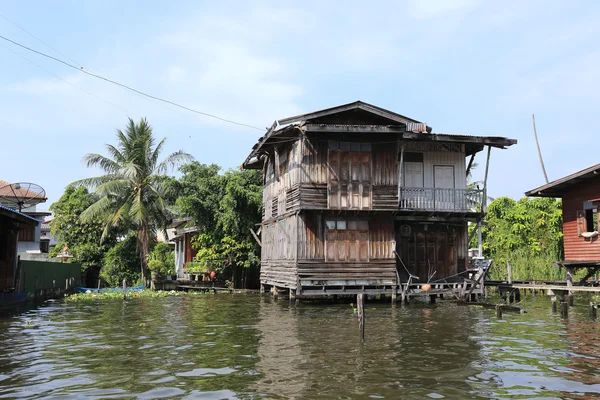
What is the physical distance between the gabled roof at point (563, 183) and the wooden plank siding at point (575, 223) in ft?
1.00

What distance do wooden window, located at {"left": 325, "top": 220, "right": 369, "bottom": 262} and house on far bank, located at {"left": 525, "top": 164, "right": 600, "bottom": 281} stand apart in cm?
789

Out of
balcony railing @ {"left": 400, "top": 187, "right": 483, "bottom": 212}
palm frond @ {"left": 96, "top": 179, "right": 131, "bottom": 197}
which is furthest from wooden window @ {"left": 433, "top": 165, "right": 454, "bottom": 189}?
palm frond @ {"left": 96, "top": 179, "right": 131, "bottom": 197}

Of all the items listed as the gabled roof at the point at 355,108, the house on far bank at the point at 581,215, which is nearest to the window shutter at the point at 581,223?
the house on far bank at the point at 581,215

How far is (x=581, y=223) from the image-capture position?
21.8 meters

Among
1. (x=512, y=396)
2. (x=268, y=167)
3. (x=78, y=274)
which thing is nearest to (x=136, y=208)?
(x=78, y=274)

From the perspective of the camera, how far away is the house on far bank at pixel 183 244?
122 ft

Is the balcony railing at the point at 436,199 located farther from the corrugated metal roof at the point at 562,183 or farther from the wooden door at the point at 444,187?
the corrugated metal roof at the point at 562,183

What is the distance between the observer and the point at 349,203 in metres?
22.3

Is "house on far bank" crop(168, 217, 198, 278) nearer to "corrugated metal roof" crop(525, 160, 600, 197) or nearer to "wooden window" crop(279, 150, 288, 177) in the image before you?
"wooden window" crop(279, 150, 288, 177)

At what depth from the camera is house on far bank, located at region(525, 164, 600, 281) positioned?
69.2ft

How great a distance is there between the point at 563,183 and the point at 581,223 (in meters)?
1.80

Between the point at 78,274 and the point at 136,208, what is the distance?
7057 millimetres

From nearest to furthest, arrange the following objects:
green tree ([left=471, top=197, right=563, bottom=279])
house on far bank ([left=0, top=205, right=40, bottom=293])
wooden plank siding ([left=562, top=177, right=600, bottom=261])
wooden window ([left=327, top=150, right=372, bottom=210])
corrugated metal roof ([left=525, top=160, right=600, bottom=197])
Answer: corrugated metal roof ([left=525, top=160, right=600, bottom=197])
wooden plank siding ([left=562, top=177, right=600, bottom=261])
house on far bank ([left=0, top=205, right=40, bottom=293])
wooden window ([left=327, top=150, right=372, bottom=210])
green tree ([left=471, top=197, right=563, bottom=279])

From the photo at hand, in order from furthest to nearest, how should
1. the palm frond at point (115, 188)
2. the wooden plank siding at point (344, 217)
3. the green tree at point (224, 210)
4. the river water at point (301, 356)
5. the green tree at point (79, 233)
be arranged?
the green tree at point (79, 233) → the palm frond at point (115, 188) → the green tree at point (224, 210) → the wooden plank siding at point (344, 217) → the river water at point (301, 356)
